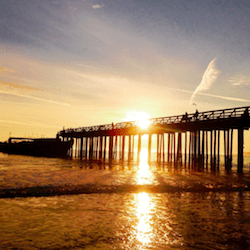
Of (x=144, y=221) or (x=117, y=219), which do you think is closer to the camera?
(x=144, y=221)

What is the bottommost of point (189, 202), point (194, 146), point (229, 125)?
point (189, 202)

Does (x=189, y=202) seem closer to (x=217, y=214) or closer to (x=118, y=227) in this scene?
(x=217, y=214)

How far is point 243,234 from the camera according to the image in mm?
6285

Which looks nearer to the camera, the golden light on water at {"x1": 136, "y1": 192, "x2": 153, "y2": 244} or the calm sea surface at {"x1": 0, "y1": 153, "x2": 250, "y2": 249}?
the calm sea surface at {"x1": 0, "y1": 153, "x2": 250, "y2": 249}

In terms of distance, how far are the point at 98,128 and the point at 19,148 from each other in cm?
2755

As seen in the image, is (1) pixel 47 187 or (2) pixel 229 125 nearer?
(1) pixel 47 187

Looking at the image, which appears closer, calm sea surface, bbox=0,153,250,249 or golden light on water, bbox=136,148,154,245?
calm sea surface, bbox=0,153,250,249

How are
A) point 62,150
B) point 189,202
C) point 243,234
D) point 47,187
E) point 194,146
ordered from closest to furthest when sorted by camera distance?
point 243,234 → point 189,202 → point 47,187 → point 194,146 → point 62,150

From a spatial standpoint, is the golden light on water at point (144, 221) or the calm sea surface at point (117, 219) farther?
the golden light on water at point (144, 221)

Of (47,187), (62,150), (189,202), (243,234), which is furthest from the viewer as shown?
(62,150)

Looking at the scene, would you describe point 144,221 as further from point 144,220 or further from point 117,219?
point 117,219

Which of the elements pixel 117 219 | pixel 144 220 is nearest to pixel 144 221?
pixel 144 220

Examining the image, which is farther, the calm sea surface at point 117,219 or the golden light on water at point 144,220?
the golden light on water at point 144,220

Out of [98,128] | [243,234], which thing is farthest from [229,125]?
[98,128]
